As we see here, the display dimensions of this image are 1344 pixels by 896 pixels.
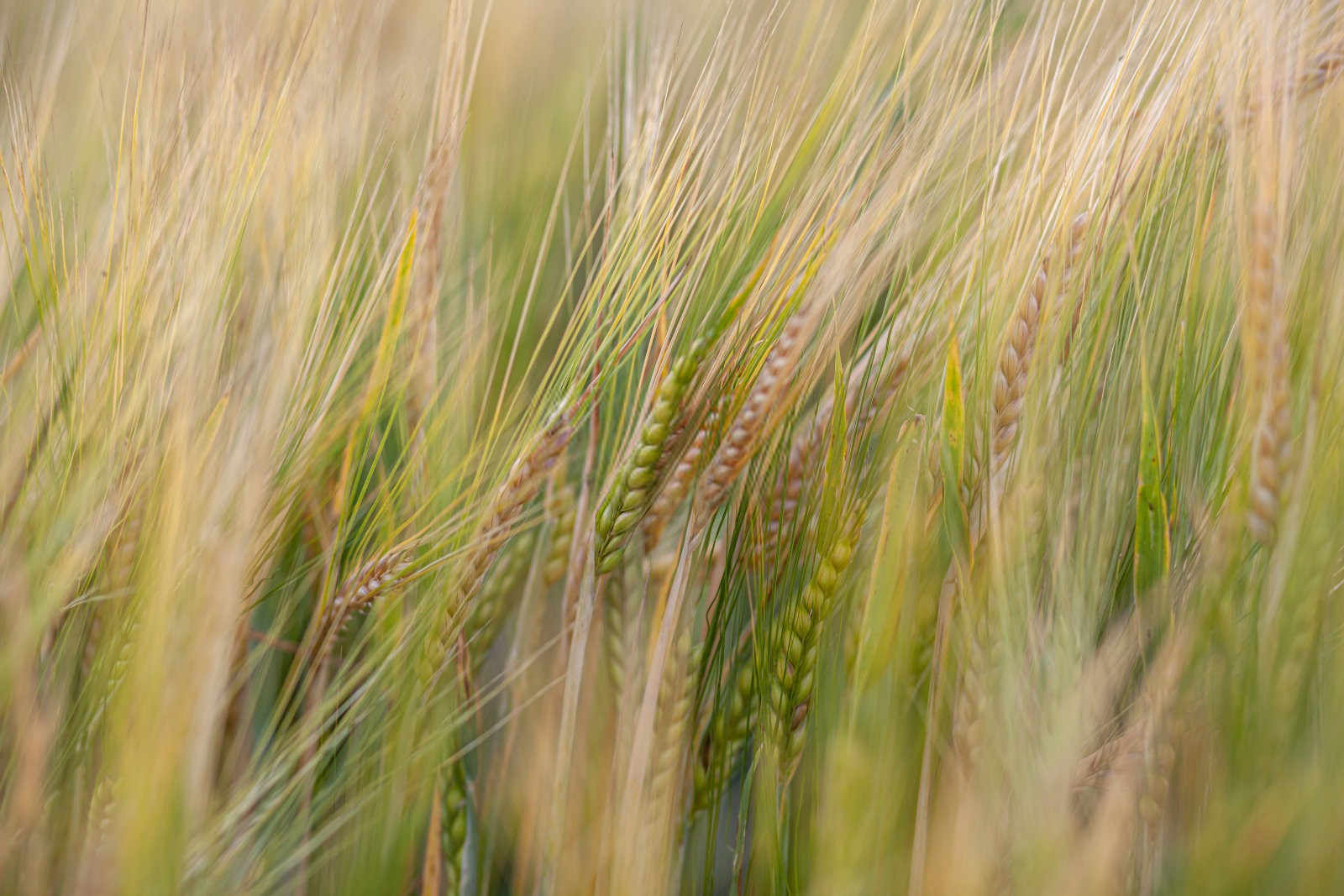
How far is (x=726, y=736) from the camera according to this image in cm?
60

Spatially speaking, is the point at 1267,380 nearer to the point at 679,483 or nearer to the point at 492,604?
the point at 679,483

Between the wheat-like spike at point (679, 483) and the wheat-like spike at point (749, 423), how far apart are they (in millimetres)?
11

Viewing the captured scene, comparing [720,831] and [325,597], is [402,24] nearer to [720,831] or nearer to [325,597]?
[325,597]

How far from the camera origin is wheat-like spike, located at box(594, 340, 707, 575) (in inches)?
22.5

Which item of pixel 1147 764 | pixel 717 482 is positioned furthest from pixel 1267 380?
pixel 717 482

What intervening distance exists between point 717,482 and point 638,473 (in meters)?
0.06

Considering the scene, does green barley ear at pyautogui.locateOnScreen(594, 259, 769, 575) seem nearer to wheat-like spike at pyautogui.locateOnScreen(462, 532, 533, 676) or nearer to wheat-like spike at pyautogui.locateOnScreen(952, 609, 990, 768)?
wheat-like spike at pyautogui.locateOnScreen(462, 532, 533, 676)

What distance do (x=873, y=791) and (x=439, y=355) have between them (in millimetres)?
472

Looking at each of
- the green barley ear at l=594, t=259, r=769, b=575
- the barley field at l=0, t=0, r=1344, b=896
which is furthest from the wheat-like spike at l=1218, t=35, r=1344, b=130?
the green barley ear at l=594, t=259, r=769, b=575

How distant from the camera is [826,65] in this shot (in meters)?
0.72

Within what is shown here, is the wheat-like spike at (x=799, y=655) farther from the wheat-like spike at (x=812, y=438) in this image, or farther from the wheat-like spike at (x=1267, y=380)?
A: the wheat-like spike at (x=1267, y=380)

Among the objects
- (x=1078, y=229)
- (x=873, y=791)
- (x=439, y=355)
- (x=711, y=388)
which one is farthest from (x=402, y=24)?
(x=873, y=791)

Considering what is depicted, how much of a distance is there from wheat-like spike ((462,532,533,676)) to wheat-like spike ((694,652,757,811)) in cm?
18

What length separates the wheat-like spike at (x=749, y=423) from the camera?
594 millimetres
